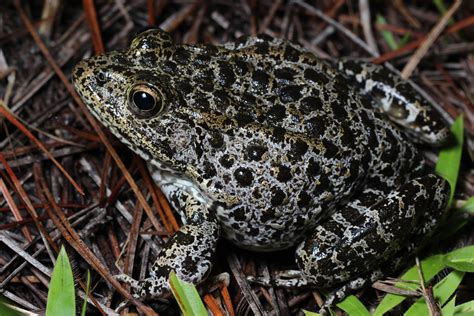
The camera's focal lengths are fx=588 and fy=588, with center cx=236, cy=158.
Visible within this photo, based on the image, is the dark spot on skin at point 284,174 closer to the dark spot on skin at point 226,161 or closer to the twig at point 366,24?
the dark spot on skin at point 226,161

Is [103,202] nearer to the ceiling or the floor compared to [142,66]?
nearer to the floor

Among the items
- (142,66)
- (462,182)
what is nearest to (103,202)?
(142,66)

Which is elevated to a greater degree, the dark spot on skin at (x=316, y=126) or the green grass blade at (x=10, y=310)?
the dark spot on skin at (x=316, y=126)

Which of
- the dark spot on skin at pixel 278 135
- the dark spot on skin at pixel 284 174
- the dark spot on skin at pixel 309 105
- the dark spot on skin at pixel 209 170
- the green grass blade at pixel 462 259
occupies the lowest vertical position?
the green grass blade at pixel 462 259

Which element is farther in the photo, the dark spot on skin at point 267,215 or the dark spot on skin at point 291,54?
the dark spot on skin at point 291,54

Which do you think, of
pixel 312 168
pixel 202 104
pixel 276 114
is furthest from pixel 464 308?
pixel 202 104

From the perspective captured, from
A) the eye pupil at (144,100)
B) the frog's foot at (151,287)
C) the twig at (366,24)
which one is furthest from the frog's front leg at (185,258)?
the twig at (366,24)

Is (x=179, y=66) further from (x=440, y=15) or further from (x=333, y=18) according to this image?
(x=440, y=15)

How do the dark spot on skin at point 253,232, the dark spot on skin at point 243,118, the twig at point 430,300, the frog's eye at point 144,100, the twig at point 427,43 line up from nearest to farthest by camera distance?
1. the twig at point 430,300
2. the frog's eye at point 144,100
3. the dark spot on skin at point 243,118
4. the dark spot on skin at point 253,232
5. the twig at point 427,43
